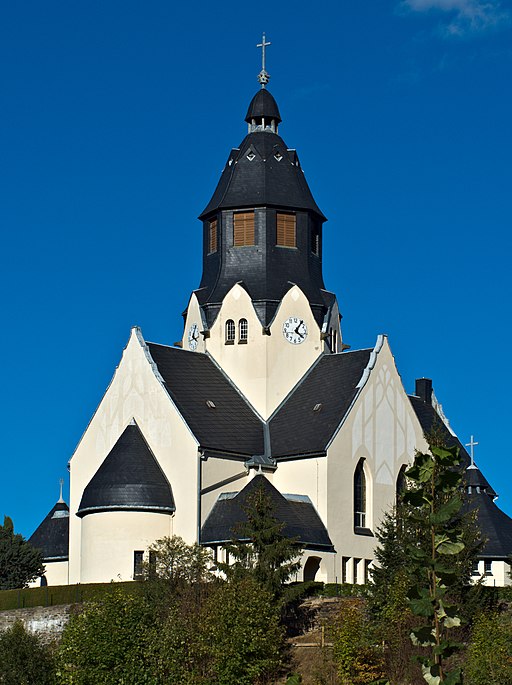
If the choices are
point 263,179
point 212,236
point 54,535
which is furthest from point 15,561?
point 263,179

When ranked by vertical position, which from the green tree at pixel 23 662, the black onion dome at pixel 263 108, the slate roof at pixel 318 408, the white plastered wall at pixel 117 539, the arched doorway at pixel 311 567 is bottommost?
the green tree at pixel 23 662

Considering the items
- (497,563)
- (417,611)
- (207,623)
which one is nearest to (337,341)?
(497,563)

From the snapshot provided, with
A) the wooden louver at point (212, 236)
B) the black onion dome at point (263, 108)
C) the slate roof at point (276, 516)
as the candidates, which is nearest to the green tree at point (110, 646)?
the slate roof at point (276, 516)

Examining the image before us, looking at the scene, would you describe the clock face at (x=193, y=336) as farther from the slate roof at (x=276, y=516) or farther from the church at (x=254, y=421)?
the slate roof at (x=276, y=516)

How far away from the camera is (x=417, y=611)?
2445cm

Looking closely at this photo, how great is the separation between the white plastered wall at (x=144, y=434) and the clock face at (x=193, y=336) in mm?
4849

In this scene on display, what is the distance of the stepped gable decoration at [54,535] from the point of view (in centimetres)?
7062

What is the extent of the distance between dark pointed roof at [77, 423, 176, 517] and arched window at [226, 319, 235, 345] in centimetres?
802

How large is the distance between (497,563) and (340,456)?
1360 centimetres

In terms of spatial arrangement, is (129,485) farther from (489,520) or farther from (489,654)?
(489,654)

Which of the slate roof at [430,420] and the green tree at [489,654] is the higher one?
the slate roof at [430,420]

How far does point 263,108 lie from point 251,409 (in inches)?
646

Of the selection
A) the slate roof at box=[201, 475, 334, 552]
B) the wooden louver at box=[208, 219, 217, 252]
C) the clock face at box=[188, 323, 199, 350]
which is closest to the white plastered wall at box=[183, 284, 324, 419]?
the clock face at box=[188, 323, 199, 350]

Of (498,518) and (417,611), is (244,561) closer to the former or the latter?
(498,518)
